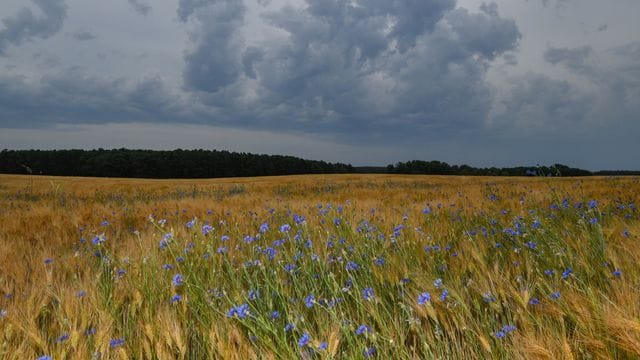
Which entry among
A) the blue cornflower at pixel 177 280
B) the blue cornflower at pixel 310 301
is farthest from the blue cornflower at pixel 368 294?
the blue cornflower at pixel 177 280

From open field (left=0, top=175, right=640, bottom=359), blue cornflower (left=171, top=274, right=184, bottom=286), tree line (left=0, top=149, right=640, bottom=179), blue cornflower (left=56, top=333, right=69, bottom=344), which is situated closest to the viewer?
open field (left=0, top=175, right=640, bottom=359)

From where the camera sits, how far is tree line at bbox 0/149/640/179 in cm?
7156

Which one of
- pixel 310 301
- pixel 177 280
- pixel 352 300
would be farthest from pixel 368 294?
pixel 177 280

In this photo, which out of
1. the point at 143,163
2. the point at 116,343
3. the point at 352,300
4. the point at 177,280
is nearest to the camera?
the point at 116,343

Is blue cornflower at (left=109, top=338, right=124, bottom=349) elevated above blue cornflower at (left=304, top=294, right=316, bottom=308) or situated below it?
below

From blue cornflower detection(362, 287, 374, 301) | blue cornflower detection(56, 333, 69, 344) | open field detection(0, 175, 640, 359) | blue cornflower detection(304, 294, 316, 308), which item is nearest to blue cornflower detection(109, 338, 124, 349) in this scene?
open field detection(0, 175, 640, 359)

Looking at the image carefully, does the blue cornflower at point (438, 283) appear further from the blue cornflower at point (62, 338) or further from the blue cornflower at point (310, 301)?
the blue cornflower at point (62, 338)

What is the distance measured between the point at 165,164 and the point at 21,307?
7748 centimetres

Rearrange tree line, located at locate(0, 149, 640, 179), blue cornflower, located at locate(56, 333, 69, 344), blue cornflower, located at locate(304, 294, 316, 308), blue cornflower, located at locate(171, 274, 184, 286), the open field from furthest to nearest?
tree line, located at locate(0, 149, 640, 179) < blue cornflower, located at locate(171, 274, 184, 286) < blue cornflower, located at locate(304, 294, 316, 308) < blue cornflower, located at locate(56, 333, 69, 344) < the open field

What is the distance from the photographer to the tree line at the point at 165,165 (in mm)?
71562

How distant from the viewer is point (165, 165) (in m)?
74.4

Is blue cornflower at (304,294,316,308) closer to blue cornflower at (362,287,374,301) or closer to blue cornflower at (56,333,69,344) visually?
blue cornflower at (362,287,374,301)

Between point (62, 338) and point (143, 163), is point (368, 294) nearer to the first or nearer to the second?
point (62, 338)

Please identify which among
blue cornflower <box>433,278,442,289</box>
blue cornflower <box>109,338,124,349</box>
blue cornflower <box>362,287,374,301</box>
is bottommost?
blue cornflower <box>109,338,124,349</box>
